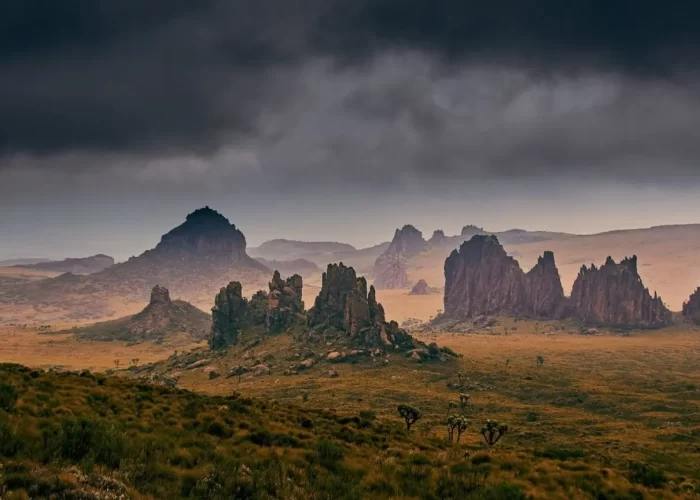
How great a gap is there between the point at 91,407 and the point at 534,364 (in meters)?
204

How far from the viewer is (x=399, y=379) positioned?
160125mm

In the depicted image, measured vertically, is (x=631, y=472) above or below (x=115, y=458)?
below

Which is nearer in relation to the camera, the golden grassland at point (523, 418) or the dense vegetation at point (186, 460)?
the dense vegetation at point (186, 460)

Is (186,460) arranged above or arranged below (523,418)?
above

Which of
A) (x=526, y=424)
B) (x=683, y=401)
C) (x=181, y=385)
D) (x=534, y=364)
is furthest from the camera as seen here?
(x=534, y=364)

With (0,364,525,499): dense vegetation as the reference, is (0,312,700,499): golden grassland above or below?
below

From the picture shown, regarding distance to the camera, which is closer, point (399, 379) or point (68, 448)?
point (68, 448)

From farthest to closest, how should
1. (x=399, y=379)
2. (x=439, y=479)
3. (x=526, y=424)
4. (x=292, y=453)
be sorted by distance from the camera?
(x=399, y=379) < (x=526, y=424) < (x=292, y=453) < (x=439, y=479)

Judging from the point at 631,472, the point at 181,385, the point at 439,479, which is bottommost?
the point at 181,385

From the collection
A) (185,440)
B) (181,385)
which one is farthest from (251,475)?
(181,385)

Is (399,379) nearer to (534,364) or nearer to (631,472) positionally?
(534,364)

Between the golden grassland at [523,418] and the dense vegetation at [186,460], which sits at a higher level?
the dense vegetation at [186,460]

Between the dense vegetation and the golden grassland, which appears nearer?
the dense vegetation

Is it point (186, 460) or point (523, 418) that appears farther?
point (523, 418)
